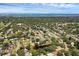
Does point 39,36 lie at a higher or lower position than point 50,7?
lower

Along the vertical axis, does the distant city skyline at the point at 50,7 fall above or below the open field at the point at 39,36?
above

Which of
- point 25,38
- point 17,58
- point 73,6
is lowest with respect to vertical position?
point 17,58

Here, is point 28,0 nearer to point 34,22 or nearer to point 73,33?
point 34,22

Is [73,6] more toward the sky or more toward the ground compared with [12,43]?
more toward the sky

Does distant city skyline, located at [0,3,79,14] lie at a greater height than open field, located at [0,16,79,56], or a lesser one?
greater

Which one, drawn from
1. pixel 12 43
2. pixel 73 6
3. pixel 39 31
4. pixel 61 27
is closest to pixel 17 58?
pixel 12 43

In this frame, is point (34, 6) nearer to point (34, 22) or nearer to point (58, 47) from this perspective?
point (34, 22)
